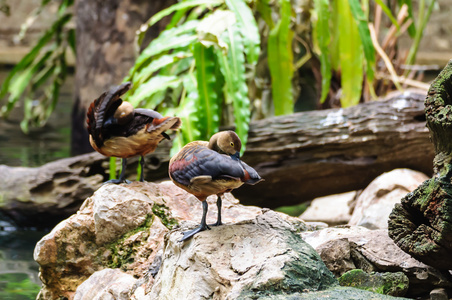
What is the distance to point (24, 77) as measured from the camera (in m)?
6.00

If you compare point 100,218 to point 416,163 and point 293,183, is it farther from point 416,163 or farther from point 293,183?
point 416,163

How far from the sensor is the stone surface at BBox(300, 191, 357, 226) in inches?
166

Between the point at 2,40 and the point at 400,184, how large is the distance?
9.85 meters

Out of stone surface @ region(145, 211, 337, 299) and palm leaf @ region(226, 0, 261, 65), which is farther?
palm leaf @ region(226, 0, 261, 65)

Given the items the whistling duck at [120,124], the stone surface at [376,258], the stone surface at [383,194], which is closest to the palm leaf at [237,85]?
the stone surface at [383,194]

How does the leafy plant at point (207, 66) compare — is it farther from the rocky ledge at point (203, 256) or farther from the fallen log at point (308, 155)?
the rocky ledge at point (203, 256)

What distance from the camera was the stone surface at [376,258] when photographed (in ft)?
6.15

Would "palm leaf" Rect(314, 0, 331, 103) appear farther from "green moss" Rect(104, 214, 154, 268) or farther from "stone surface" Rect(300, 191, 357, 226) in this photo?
"green moss" Rect(104, 214, 154, 268)

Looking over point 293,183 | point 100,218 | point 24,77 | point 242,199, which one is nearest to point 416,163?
point 293,183

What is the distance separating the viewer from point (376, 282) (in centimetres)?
182

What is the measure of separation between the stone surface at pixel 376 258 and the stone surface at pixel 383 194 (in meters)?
1.37

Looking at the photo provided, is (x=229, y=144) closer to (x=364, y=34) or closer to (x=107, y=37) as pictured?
(x=364, y=34)

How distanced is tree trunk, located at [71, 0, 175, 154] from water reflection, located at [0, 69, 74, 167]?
0.82 m

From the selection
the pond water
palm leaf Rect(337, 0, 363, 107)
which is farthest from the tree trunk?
palm leaf Rect(337, 0, 363, 107)
